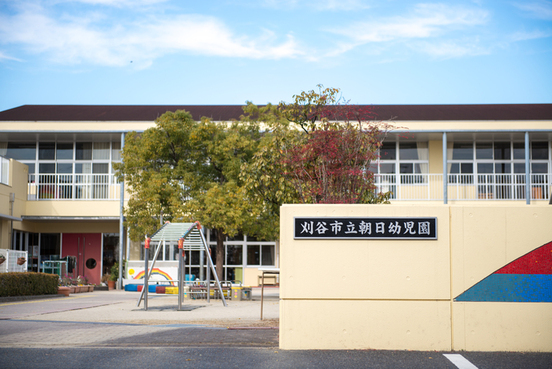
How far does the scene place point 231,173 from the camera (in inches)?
715

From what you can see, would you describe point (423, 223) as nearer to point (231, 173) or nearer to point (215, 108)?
point (231, 173)

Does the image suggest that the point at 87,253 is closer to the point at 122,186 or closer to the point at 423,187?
the point at 122,186

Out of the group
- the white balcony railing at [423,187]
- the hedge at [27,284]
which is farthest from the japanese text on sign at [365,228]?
the white balcony railing at [423,187]

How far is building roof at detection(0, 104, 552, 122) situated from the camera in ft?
86.0

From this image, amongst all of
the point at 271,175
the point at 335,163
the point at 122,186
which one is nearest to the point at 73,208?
the point at 122,186

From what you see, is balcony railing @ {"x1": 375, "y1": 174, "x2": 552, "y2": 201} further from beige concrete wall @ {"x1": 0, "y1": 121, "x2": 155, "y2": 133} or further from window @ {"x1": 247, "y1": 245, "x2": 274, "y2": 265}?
beige concrete wall @ {"x1": 0, "y1": 121, "x2": 155, "y2": 133}

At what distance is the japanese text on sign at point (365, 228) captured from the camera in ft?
21.1

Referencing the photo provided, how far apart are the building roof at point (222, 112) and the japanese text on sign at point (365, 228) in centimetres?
1902

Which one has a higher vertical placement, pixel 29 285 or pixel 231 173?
pixel 231 173

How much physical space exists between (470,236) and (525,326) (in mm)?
1128

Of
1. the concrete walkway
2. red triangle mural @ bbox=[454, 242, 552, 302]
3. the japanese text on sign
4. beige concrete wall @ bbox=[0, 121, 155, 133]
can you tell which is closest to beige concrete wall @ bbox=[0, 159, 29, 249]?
beige concrete wall @ bbox=[0, 121, 155, 133]

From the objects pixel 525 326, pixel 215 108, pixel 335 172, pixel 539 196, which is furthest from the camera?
pixel 215 108

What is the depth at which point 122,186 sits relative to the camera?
904 inches

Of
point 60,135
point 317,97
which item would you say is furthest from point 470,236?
point 60,135
